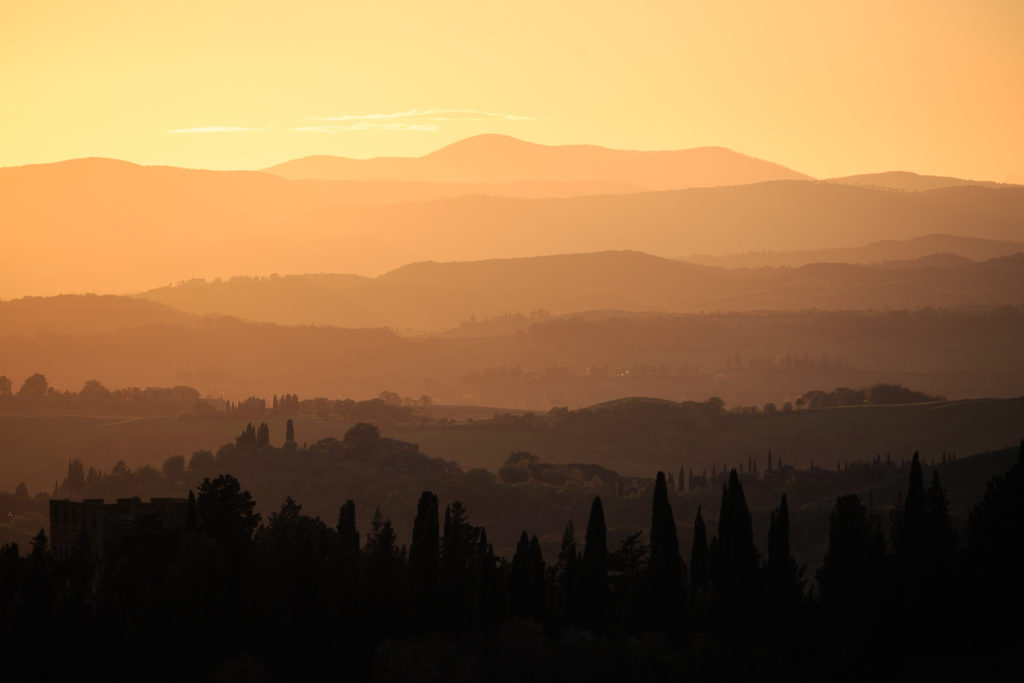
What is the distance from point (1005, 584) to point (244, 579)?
64.3 metres

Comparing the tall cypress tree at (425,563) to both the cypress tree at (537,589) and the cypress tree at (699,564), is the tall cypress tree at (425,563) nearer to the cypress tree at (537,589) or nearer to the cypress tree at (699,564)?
the cypress tree at (537,589)

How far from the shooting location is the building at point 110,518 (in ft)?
602

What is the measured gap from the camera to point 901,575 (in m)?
158

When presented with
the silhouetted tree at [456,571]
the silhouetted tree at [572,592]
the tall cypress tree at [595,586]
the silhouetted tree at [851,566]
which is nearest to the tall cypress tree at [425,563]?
the silhouetted tree at [456,571]

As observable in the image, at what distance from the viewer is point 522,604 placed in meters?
158

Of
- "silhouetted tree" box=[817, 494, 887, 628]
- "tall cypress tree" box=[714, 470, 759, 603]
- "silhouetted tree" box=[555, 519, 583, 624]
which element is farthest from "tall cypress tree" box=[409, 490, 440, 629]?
"silhouetted tree" box=[817, 494, 887, 628]

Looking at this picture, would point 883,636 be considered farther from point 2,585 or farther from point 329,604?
point 2,585

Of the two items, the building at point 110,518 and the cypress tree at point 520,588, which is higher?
the building at point 110,518

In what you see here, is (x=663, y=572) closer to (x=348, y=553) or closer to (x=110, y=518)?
(x=348, y=553)

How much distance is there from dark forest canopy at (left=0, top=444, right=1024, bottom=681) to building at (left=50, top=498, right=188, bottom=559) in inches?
357

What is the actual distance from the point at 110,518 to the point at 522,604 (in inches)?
1972

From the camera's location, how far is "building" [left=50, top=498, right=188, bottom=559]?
183500mm

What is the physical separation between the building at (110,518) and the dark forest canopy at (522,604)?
29.8 feet

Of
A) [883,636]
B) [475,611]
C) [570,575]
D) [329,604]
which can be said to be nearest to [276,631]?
[329,604]
